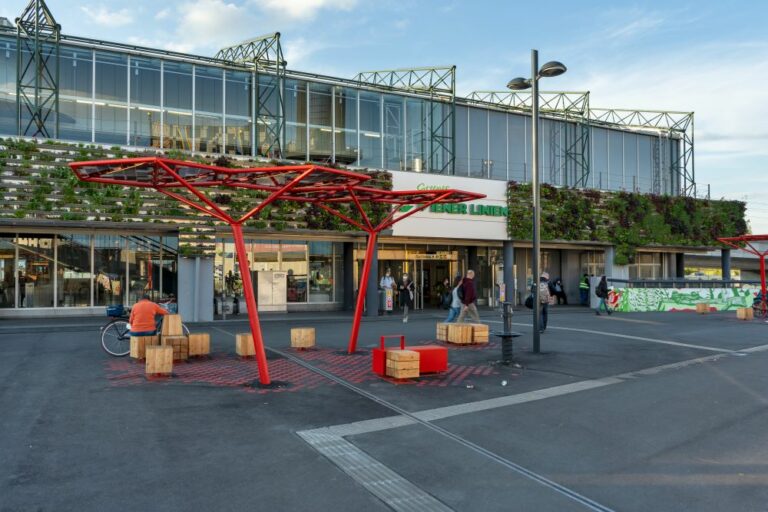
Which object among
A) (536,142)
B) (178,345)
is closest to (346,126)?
(536,142)

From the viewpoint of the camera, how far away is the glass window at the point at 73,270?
78.5 ft

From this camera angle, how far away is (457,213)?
28.5m

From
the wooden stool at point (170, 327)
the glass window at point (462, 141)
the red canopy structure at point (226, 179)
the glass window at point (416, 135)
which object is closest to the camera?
the red canopy structure at point (226, 179)

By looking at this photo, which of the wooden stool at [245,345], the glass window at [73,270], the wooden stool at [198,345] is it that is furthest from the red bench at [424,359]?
the glass window at [73,270]

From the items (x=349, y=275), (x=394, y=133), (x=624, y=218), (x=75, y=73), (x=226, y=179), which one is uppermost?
(x=75, y=73)

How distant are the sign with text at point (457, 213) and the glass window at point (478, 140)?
9.61 feet

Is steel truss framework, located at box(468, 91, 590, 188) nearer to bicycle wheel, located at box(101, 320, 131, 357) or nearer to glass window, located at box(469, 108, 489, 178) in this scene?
glass window, located at box(469, 108, 489, 178)

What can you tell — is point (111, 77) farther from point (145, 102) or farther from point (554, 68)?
point (554, 68)

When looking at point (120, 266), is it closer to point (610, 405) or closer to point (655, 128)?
point (610, 405)

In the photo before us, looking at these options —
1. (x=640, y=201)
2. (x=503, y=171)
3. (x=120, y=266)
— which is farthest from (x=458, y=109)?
(x=120, y=266)

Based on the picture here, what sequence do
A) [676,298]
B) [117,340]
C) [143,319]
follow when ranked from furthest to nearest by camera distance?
[676,298], [117,340], [143,319]

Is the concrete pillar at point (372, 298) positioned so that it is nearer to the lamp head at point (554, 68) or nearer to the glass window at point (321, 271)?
the glass window at point (321, 271)

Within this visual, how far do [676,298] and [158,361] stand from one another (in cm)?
2594

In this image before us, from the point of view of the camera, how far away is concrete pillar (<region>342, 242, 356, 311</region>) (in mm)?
28953
